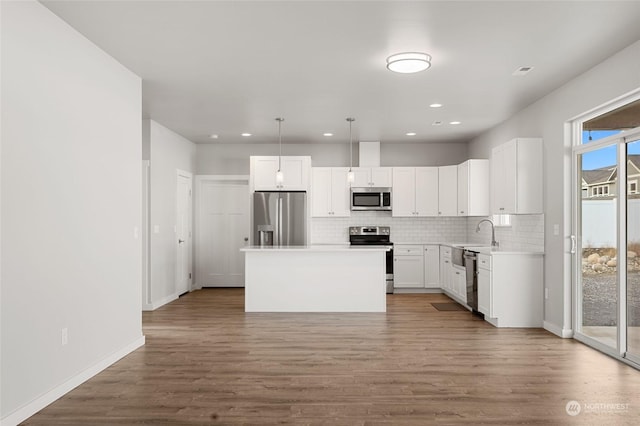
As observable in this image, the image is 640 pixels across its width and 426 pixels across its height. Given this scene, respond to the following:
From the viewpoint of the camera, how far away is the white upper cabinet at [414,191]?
28.5 ft

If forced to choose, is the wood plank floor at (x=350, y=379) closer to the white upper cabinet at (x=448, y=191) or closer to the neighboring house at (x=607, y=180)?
the neighboring house at (x=607, y=180)

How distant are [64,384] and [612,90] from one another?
5097mm

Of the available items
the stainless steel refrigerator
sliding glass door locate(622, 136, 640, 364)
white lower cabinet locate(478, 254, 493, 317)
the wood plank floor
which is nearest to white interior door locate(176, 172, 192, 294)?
the stainless steel refrigerator

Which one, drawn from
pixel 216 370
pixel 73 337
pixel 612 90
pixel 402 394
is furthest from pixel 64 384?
pixel 612 90

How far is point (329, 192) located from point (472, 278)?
3.14 meters

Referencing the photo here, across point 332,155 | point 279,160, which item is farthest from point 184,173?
point 332,155

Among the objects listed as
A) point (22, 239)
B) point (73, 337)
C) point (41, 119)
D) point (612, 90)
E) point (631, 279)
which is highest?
point (612, 90)

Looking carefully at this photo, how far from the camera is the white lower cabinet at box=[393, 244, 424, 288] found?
8508mm

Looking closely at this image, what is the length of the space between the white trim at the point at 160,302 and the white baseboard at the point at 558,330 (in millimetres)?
5153

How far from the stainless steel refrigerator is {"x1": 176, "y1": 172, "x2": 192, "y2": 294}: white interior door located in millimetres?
1265

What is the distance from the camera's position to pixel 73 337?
3.65 metres

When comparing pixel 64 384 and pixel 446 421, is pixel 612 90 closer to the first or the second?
pixel 446 421

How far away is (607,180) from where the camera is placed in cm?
464

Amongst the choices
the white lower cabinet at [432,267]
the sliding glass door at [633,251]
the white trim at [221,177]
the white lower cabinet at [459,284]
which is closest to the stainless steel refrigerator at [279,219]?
the white trim at [221,177]
